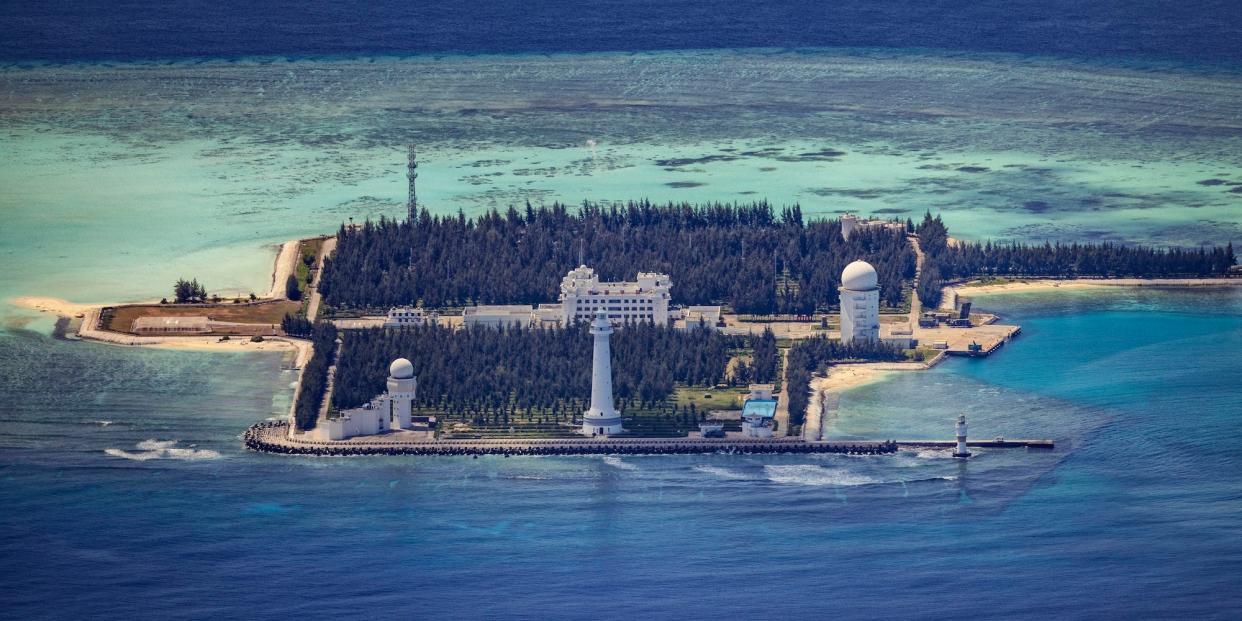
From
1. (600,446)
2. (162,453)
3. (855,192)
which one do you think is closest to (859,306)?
(600,446)

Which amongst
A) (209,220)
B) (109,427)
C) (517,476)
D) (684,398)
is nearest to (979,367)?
(684,398)

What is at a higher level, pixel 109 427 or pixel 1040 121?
pixel 1040 121

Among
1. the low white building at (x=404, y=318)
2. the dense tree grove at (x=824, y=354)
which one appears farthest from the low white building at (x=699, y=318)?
the low white building at (x=404, y=318)

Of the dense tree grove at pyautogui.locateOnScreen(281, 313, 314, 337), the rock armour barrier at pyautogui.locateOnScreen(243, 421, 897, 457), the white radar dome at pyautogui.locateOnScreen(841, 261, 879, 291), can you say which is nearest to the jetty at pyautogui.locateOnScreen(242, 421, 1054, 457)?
the rock armour barrier at pyautogui.locateOnScreen(243, 421, 897, 457)

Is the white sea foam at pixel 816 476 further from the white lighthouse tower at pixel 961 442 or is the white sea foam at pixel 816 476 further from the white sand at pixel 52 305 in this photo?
the white sand at pixel 52 305

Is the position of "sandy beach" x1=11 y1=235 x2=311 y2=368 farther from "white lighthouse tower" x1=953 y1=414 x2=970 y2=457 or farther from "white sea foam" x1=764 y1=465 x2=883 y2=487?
"white lighthouse tower" x1=953 y1=414 x2=970 y2=457

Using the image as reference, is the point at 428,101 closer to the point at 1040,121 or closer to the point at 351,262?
the point at 1040,121
